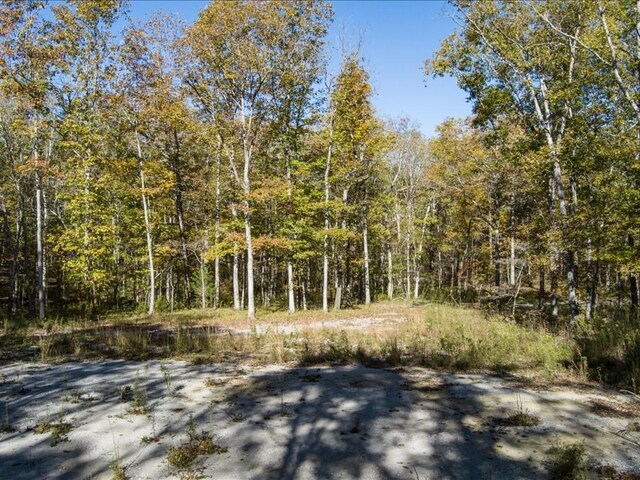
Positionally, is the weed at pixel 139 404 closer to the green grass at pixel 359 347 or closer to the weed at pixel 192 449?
the weed at pixel 192 449

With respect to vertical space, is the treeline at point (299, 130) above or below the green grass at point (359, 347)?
above

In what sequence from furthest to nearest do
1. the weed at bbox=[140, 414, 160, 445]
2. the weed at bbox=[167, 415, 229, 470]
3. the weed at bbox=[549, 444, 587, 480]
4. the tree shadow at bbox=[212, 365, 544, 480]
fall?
the weed at bbox=[140, 414, 160, 445], the weed at bbox=[167, 415, 229, 470], the tree shadow at bbox=[212, 365, 544, 480], the weed at bbox=[549, 444, 587, 480]

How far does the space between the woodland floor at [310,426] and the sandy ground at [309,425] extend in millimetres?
21

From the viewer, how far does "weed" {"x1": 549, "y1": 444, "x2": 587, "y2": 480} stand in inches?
158

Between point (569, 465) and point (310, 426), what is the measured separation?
289 cm

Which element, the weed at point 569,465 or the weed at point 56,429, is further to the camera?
the weed at point 56,429

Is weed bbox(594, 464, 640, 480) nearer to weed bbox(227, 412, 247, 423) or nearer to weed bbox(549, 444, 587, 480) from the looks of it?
weed bbox(549, 444, 587, 480)

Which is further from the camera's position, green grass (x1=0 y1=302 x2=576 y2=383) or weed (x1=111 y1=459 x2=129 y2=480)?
green grass (x1=0 y1=302 x2=576 y2=383)

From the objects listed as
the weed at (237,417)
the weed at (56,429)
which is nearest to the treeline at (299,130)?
the weed at (237,417)

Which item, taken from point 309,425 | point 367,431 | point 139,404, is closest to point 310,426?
point 309,425

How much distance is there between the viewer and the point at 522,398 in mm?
6336

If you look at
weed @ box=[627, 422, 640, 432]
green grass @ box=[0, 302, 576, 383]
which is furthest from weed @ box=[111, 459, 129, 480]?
weed @ box=[627, 422, 640, 432]

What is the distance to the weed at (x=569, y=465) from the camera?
401 centimetres

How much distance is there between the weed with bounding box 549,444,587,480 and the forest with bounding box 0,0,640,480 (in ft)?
0.11
